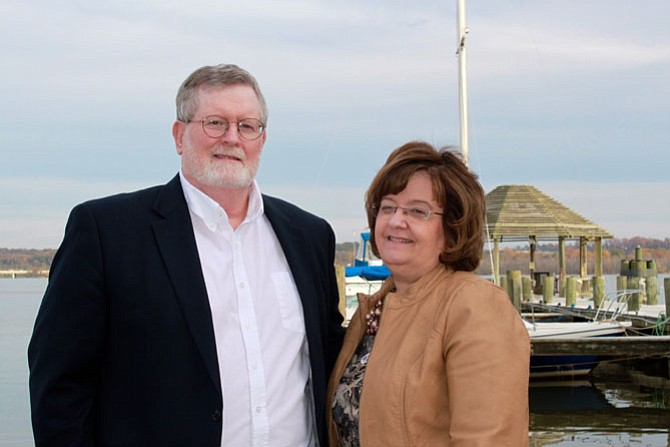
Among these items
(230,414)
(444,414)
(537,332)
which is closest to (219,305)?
(230,414)

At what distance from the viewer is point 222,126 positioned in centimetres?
342

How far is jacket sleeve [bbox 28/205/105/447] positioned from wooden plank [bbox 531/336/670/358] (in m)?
11.6

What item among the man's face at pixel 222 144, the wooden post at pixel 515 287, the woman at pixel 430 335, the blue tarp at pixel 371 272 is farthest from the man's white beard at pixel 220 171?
the wooden post at pixel 515 287

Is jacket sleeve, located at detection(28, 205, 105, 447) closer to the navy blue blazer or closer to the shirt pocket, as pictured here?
the navy blue blazer

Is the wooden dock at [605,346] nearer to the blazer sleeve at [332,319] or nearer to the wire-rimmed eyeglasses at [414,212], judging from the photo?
the blazer sleeve at [332,319]

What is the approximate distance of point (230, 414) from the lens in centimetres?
325

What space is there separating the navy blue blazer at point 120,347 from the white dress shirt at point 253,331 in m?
0.10

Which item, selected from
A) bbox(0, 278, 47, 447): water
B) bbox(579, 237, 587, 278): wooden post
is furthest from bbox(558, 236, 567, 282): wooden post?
bbox(0, 278, 47, 447): water

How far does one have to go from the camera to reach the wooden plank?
13.7 m

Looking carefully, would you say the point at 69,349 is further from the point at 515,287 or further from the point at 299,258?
the point at 515,287

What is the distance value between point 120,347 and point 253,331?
53cm

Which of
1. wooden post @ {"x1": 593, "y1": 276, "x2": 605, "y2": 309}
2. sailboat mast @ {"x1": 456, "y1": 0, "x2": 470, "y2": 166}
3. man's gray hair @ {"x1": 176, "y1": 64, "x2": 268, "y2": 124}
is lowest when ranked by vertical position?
wooden post @ {"x1": 593, "y1": 276, "x2": 605, "y2": 309}

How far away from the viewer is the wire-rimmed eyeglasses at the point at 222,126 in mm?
3400

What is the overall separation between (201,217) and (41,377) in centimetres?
89
